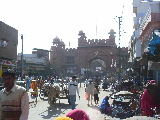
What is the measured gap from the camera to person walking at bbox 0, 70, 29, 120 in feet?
12.8

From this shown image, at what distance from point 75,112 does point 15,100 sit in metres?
1.06

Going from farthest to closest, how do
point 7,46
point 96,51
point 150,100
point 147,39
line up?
point 96,51
point 7,46
point 147,39
point 150,100

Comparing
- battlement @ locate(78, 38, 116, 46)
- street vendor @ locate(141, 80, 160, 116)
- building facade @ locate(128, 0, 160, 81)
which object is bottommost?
street vendor @ locate(141, 80, 160, 116)

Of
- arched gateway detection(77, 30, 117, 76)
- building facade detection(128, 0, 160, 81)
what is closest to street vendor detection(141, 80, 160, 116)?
building facade detection(128, 0, 160, 81)

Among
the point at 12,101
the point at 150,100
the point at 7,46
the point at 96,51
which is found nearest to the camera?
the point at 12,101

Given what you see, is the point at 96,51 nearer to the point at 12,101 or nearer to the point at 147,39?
the point at 147,39

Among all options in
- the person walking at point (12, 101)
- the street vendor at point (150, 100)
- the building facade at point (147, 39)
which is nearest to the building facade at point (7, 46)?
the building facade at point (147, 39)

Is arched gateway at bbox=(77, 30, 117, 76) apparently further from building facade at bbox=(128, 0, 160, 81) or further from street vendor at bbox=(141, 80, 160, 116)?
street vendor at bbox=(141, 80, 160, 116)

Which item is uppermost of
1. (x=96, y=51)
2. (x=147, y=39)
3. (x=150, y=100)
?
(x=96, y=51)

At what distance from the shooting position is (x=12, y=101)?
3.93 meters

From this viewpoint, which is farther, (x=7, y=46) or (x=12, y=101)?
(x=7, y=46)

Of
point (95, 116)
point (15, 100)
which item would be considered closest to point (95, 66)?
point (95, 116)

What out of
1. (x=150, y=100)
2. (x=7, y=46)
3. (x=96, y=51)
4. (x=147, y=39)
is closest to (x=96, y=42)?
(x=96, y=51)

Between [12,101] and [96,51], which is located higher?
[96,51]
